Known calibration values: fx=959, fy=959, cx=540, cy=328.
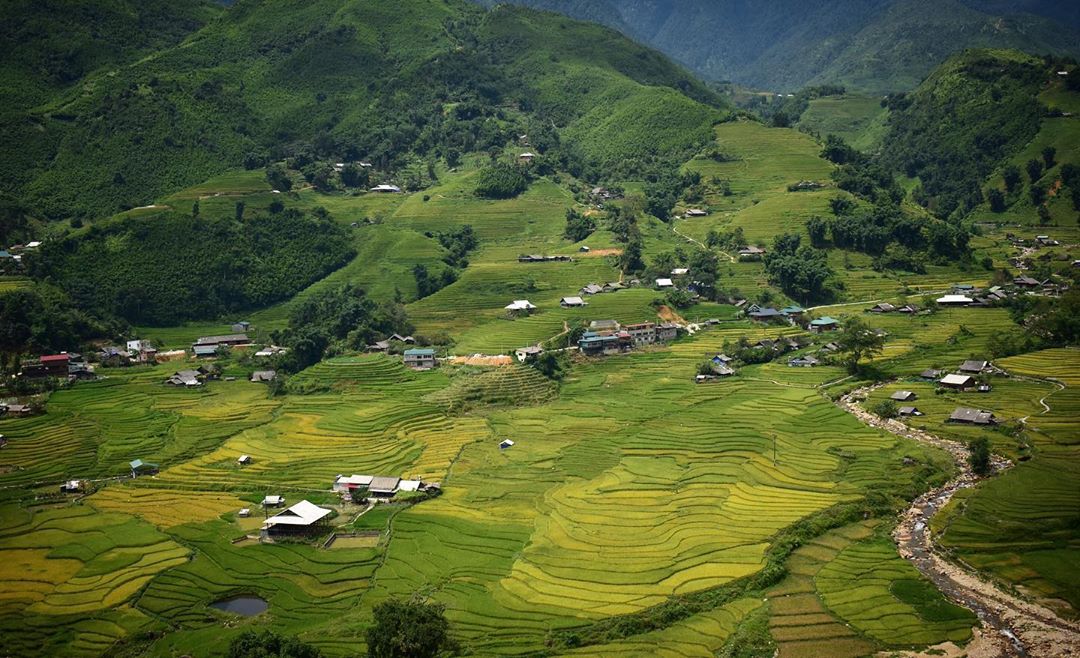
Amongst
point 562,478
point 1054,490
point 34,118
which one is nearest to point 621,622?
point 562,478

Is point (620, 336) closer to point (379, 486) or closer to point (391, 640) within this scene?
point (379, 486)

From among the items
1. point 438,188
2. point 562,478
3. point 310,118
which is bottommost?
point 562,478

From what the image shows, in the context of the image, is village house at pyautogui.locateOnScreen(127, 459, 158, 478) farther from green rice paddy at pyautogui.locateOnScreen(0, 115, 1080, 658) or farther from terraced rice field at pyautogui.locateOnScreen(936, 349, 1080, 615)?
terraced rice field at pyautogui.locateOnScreen(936, 349, 1080, 615)

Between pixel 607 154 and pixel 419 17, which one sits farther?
pixel 419 17

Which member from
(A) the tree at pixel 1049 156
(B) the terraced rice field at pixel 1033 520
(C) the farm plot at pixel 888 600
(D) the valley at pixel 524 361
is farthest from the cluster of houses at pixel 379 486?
(A) the tree at pixel 1049 156

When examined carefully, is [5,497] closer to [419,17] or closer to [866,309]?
[866,309]

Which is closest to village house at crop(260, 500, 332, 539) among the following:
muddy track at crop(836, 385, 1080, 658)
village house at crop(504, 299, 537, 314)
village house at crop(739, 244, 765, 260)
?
muddy track at crop(836, 385, 1080, 658)
